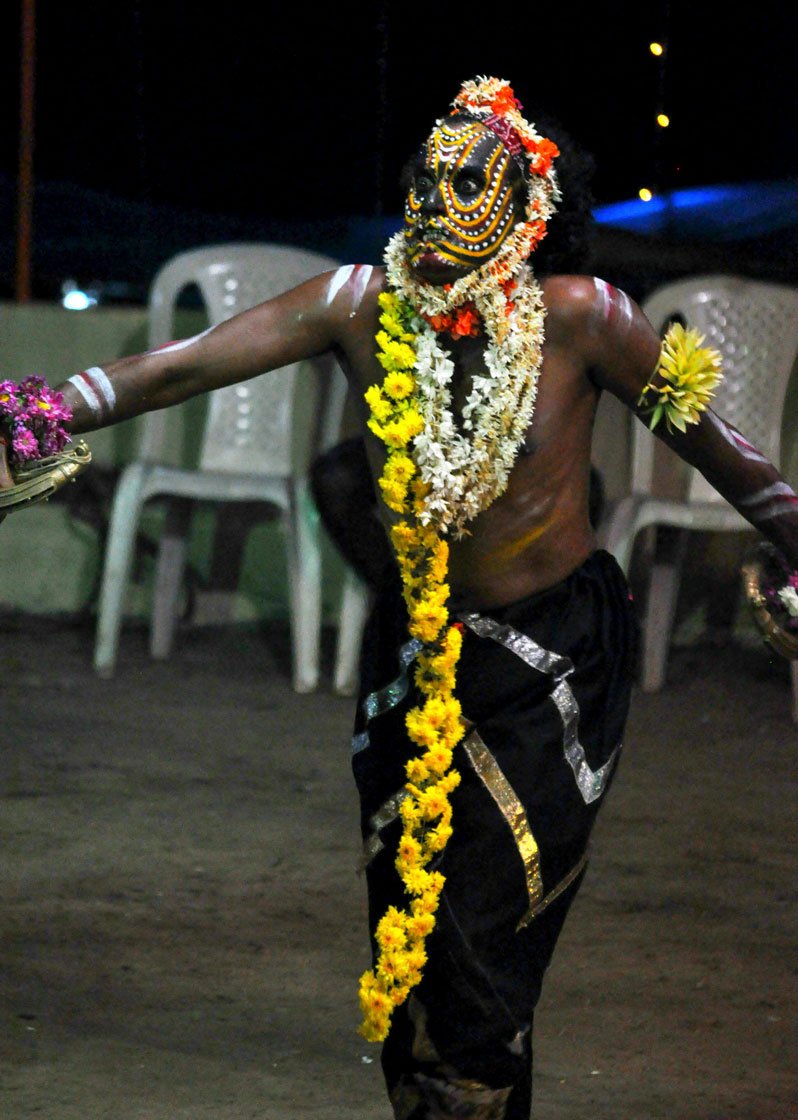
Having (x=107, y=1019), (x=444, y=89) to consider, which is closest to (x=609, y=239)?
(x=444, y=89)

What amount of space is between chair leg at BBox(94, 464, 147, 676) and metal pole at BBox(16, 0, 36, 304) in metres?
1.60

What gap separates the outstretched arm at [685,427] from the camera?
3.06 meters

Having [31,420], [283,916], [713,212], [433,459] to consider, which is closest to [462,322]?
[433,459]

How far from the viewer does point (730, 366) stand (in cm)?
746

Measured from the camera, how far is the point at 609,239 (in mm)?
9492

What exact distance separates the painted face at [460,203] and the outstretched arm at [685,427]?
212 mm

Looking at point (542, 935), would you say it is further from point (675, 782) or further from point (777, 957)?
point (675, 782)

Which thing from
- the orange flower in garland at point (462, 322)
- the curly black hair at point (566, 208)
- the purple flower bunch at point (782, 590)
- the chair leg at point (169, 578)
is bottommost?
the chair leg at point (169, 578)

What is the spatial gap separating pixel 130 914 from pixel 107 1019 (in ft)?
2.28

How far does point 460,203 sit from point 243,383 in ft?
14.9

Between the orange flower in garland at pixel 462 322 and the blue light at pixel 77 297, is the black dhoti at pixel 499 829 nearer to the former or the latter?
the orange flower in garland at pixel 462 322

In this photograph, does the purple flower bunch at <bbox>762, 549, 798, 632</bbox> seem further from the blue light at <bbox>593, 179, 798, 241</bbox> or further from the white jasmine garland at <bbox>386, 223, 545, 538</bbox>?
the blue light at <bbox>593, 179, 798, 241</bbox>

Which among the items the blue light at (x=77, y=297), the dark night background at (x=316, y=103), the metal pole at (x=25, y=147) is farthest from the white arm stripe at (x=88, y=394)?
the blue light at (x=77, y=297)

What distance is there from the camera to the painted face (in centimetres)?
302
